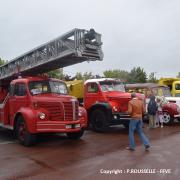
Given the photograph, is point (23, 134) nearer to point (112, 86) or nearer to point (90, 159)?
point (90, 159)

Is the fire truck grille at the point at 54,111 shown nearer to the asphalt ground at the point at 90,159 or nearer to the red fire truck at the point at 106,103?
the asphalt ground at the point at 90,159

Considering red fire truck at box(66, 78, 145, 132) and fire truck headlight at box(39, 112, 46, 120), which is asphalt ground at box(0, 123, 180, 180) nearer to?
fire truck headlight at box(39, 112, 46, 120)

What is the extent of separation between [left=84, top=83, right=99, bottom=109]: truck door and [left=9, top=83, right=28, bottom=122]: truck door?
3.79 metres

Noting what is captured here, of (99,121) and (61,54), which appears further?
(99,121)

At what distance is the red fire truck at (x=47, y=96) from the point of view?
33.2 ft

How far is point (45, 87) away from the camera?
37.2 ft

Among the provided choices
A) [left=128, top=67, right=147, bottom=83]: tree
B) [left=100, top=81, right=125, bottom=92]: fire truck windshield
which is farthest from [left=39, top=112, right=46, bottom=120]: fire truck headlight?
[left=128, top=67, right=147, bottom=83]: tree

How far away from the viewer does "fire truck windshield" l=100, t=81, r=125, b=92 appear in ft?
46.8

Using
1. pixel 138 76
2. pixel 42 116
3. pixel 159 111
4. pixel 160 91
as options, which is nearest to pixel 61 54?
pixel 42 116

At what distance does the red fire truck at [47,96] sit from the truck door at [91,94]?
2524 millimetres

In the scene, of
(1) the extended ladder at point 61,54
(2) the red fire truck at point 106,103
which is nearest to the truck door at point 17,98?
(1) the extended ladder at point 61,54

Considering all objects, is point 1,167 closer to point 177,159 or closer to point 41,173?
point 41,173

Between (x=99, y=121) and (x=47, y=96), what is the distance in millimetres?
3499

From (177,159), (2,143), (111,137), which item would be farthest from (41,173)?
(111,137)
